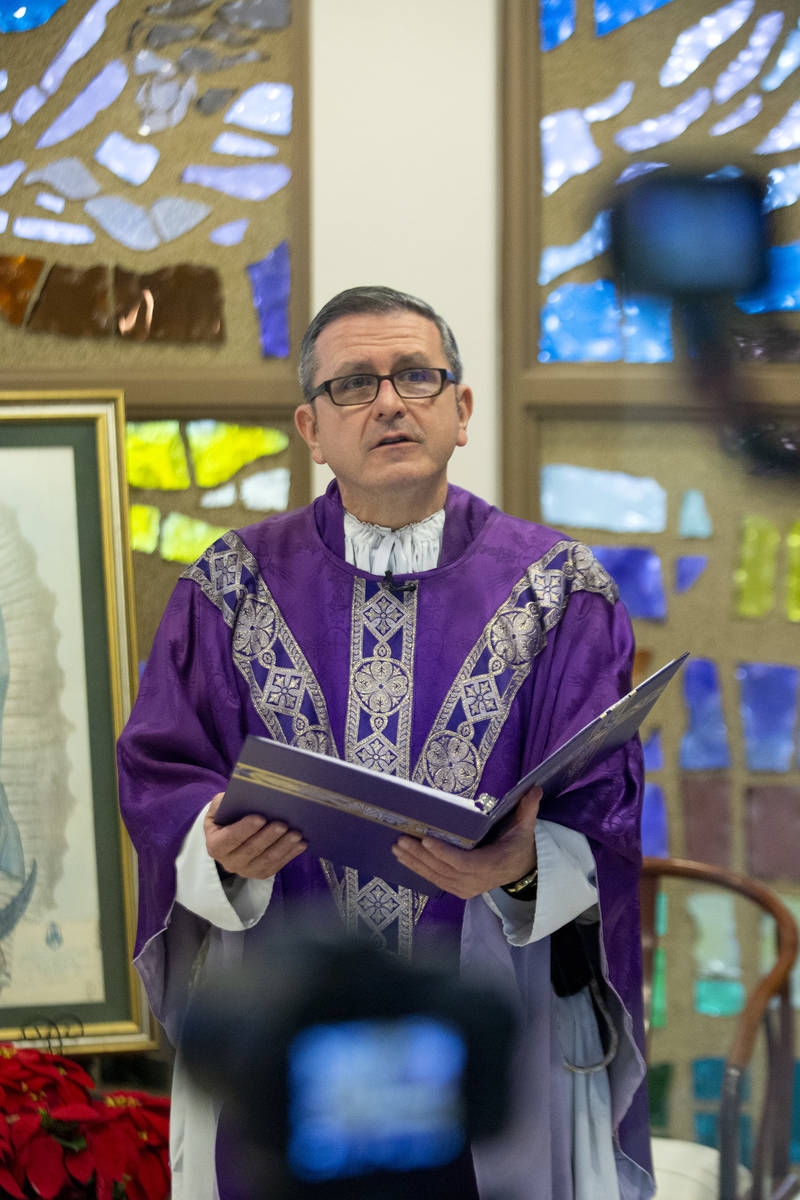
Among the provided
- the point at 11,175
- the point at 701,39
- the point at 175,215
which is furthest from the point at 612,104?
the point at 11,175

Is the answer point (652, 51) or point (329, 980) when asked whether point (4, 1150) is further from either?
point (652, 51)

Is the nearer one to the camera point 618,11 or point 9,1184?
point 9,1184

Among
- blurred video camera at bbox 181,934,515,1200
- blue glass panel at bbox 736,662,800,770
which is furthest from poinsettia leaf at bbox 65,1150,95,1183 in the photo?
blue glass panel at bbox 736,662,800,770

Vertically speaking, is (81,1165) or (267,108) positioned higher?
(267,108)

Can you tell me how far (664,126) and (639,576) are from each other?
3.32 ft

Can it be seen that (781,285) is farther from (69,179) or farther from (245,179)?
(69,179)

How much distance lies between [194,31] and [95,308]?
25.6 inches

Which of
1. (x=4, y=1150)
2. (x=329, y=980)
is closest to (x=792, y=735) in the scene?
(x=329, y=980)

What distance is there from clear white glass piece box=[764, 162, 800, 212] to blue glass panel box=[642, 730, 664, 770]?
4.01 ft

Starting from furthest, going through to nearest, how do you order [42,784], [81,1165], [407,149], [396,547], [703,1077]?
[703,1077] < [407,149] < [42,784] < [81,1165] < [396,547]

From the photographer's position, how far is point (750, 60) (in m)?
2.64

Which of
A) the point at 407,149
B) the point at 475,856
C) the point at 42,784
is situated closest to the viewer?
the point at 475,856

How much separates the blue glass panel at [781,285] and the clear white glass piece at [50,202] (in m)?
1.53

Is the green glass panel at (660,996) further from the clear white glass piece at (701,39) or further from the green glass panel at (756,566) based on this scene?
the clear white glass piece at (701,39)
